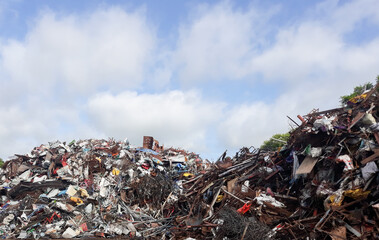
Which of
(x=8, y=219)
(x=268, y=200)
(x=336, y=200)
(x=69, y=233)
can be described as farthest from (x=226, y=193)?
(x=8, y=219)

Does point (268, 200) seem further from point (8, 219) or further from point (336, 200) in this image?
point (8, 219)

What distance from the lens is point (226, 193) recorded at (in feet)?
31.0

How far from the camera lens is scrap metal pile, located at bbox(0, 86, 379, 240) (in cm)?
698

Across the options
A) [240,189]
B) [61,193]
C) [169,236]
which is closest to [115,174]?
[61,193]

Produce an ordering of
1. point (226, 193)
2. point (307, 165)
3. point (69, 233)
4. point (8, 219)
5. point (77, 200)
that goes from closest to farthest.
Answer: point (307, 165) → point (69, 233) → point (226, 193) → point (8, 219) → point (77, 200)

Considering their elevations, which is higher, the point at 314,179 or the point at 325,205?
the point at 314,179

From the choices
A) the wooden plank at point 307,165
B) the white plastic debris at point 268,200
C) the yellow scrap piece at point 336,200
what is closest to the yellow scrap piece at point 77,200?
the white plastic debris at point 268,200

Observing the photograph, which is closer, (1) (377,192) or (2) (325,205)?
(1) (377,192)

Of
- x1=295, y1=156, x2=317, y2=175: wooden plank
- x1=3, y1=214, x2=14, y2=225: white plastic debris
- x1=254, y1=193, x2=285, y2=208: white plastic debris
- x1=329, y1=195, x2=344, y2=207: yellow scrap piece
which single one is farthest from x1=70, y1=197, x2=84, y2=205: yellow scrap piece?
x1=329, y1=195, x2=344, y2=207: yellow scrap piece

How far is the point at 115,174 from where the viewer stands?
1330 cm

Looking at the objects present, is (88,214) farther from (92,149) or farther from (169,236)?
(92,149)

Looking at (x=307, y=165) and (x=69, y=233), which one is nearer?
(x=307, y=165)

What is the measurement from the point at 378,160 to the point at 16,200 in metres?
13.5

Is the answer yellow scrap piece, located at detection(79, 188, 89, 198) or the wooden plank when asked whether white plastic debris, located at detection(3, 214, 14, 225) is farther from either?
the wooden plank
